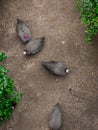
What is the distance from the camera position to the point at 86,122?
23.0 feet

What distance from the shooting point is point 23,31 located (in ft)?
25.2

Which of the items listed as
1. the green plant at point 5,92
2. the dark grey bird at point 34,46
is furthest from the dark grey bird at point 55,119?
the dark grey bird at point 34,46

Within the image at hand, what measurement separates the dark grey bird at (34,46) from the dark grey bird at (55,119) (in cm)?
132

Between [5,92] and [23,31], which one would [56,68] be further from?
[5,92]

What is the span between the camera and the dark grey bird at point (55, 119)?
6.87m

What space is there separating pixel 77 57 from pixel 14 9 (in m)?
1.85

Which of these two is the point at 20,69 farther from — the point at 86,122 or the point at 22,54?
the point at 86,122

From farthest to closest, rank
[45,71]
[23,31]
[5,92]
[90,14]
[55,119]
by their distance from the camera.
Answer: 1. [23,31]
2. [45,71]
3. [55,119]
4. [90,14]
5. [5,92]

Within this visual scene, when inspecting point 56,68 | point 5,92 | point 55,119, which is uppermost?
point 5,92

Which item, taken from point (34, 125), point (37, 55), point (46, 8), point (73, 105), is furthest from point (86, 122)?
point (46, 8)

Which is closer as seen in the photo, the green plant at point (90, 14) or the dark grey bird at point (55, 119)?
the green plant at point (90, 14)

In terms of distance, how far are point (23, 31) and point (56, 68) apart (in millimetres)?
1127

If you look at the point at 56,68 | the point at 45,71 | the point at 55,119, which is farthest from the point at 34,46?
the point at 55,119

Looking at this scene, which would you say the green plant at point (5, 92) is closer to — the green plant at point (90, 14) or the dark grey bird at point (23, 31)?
the dark grey bird at point (23, 31)
